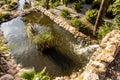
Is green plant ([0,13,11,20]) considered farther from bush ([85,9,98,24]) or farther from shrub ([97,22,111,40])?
shrub ([97,22,111,40])

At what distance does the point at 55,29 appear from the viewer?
11523mm

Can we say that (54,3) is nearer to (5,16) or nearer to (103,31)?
(5,16)

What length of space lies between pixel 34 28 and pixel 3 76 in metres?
5.16

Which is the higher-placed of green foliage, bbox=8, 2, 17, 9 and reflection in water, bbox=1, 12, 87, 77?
green foliage, bbox=8, 2, 17, 9

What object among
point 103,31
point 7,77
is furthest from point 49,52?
point 103,31

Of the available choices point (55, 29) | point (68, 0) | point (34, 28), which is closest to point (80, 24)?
point (55, 29)

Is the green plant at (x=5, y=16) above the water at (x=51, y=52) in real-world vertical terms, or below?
above

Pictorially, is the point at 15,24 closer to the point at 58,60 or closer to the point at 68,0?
the point at 68,0

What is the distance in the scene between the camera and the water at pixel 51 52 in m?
7.83

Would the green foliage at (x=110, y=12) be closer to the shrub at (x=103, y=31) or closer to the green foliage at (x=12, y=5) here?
the shrub at (x=103, y=31)

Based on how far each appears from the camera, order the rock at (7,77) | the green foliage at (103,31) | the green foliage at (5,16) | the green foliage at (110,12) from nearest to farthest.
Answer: the rock at (7,77), the green foliage at (103,31), the green foliage at (110,12), the green foliage at (5,16)

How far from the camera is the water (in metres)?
7.83

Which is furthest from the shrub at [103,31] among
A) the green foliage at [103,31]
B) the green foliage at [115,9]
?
the green foliage at [115,9]

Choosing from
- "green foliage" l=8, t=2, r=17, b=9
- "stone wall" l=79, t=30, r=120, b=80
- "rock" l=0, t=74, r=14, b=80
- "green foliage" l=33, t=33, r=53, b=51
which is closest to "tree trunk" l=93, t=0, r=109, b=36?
"stone wall" l=79, t=30, r=120, b=80
